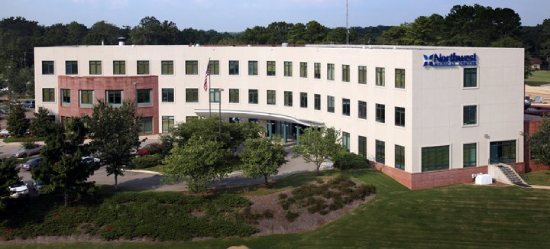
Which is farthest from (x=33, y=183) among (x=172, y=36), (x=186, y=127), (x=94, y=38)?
(x=172, y=36)

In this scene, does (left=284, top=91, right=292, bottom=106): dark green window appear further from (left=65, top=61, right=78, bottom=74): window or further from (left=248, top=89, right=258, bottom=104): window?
(left=65, top=61, right=78, bottom=74): window

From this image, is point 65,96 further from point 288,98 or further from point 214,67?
point 288,98

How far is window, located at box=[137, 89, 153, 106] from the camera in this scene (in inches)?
3088

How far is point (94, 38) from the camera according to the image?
6545 inches

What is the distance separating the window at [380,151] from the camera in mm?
56375

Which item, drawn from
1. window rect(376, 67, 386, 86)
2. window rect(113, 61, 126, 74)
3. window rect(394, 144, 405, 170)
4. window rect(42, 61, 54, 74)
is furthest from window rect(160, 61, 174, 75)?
window rect(394, 144, 405, 170)

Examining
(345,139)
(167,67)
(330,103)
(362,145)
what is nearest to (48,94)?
(167,67)

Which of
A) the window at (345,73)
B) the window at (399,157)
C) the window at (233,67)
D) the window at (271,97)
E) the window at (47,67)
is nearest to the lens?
the window at (399,157)

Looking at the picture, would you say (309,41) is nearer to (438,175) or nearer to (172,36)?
(172,36)

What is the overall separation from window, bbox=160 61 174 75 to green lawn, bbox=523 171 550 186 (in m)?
40.7

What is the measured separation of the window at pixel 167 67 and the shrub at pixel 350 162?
29.2m

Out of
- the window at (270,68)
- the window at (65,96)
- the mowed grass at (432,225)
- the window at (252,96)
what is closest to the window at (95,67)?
the window at (65,96)

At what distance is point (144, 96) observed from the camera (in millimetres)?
78812

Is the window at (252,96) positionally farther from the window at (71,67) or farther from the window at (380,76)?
the window at (380,76)
